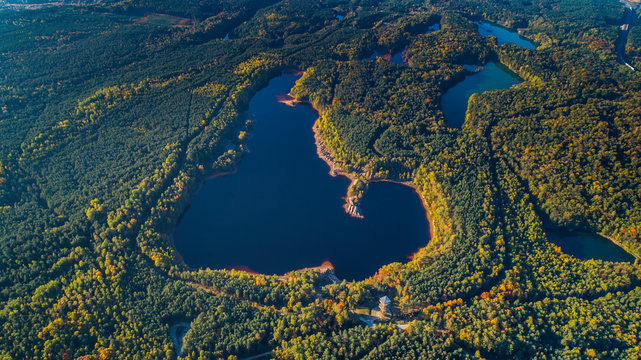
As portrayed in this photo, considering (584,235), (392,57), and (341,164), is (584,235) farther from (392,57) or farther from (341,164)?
(392,57)

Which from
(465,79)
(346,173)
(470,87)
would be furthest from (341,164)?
(465,79)

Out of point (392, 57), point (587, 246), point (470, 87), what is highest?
point (392, 57)

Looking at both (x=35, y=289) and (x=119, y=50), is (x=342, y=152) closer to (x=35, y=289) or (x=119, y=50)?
(x=35, y=289)

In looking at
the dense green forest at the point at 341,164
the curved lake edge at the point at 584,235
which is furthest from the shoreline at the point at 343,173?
the curved lake edge at the point at 584,235

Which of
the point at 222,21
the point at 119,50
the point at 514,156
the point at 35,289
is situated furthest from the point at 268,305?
the point at 222,21

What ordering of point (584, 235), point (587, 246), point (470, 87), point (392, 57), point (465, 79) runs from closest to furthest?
point (587, 246) < point (584, 235) < point (470, 87) < point (465, 79) < point (392, 57)

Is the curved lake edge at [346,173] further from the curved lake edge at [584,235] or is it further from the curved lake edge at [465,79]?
the curved lake edge at [465,79]
